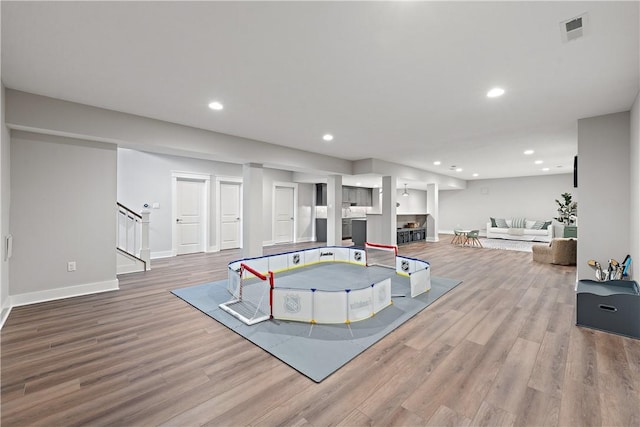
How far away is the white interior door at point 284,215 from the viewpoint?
9.57 meters

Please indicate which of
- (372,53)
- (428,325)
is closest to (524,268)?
(428,325)

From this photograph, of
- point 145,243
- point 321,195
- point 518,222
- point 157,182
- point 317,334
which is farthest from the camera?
point 518,222

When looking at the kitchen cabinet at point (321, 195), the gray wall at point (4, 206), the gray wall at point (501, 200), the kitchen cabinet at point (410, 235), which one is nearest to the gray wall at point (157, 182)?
the gray wall at point (4, 206)

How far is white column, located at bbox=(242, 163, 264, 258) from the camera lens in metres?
5.73

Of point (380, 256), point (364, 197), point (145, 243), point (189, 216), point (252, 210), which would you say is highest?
point (364, 197)

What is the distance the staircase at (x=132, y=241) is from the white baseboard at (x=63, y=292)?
1163mm

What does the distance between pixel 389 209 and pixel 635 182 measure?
5.16 metres

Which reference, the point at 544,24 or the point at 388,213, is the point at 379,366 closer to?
the point at 544,24

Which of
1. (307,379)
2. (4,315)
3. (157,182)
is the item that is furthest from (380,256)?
(4,315)

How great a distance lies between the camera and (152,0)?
1796mm

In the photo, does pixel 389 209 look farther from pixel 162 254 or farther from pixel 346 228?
pixel 162 254

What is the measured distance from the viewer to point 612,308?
2809mm

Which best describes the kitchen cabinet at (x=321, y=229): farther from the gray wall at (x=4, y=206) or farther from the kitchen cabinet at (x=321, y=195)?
the gray wall at (x=4, y=206)

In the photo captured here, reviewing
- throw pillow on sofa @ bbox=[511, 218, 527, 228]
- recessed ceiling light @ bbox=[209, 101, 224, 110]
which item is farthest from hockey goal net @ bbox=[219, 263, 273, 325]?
throw pillow on sofa @ bbox=[511, 218, 527, 228]
